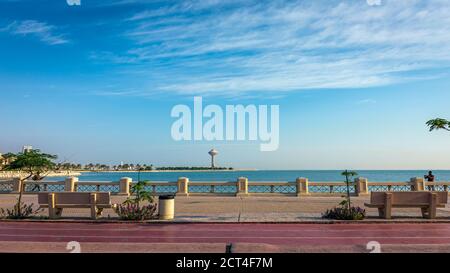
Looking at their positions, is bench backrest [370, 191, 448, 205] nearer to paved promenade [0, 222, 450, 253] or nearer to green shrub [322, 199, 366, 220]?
green shrub [322, 199, 366, 220]

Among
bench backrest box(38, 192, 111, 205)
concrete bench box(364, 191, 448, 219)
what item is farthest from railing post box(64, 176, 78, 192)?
concrete bench box(364, 191, 448, 219)

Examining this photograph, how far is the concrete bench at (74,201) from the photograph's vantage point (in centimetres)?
1370

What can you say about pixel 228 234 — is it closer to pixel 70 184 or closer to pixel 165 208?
pixel 165 208

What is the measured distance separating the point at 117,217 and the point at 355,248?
348 inches

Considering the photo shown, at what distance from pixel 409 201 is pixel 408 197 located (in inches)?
5.3

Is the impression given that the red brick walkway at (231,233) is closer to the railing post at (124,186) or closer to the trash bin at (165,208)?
the trash bin at (165,208)

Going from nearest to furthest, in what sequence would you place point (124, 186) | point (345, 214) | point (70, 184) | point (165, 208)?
point (345, 214) < point (165, 208) < point (124, 186) < point (70, 184)

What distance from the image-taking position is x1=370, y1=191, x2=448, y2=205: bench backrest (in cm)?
1359

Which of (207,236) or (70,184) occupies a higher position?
(70,184)

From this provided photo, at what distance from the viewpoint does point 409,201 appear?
13.7 meters


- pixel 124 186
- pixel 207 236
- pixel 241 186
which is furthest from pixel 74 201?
pixel 241 186

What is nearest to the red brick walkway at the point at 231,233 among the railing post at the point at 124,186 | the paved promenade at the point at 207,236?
the paved promenade at the point at 207,236

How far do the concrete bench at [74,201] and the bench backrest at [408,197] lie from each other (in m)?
9.09
